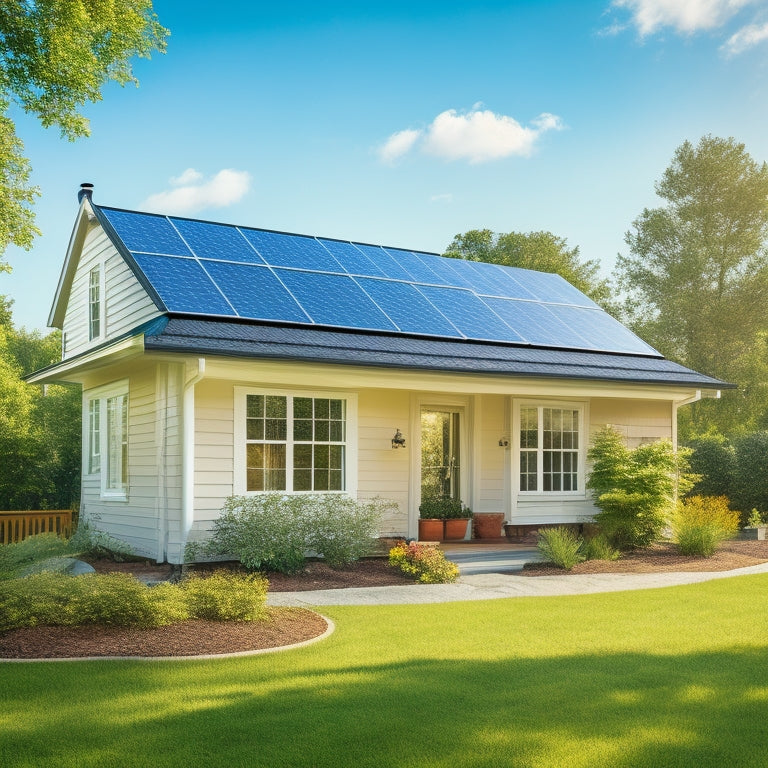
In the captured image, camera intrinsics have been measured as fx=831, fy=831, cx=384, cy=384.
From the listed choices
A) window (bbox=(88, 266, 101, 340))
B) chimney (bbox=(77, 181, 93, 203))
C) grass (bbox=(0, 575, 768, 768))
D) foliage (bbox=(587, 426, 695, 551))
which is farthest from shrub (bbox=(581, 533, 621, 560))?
chimney (bbox=(77, 181, 93, 203))

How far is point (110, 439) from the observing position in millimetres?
13719

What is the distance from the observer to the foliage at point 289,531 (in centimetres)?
1027

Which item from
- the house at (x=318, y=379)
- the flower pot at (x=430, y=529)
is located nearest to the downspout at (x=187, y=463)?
the house at (x=318, y=379)

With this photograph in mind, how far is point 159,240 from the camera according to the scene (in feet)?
43.1

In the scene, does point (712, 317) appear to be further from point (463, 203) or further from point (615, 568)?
point (615, 568)

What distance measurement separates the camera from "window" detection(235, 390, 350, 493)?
11422mm

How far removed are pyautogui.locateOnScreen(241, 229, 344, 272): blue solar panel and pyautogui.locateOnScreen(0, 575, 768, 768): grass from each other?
7950mm

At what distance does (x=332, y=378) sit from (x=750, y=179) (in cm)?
2841

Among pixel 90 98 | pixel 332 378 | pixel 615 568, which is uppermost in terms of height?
pixel 90 98

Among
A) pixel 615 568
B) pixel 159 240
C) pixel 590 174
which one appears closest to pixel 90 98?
pixel 159 240

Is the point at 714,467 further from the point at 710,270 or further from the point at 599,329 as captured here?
the point at 710,270

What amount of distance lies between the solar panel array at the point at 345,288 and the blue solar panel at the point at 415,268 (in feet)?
0.08

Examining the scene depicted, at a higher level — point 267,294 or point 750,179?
point 750,179

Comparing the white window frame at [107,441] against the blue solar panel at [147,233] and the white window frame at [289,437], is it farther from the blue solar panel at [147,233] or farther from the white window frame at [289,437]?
the white window frame at [289,437]
